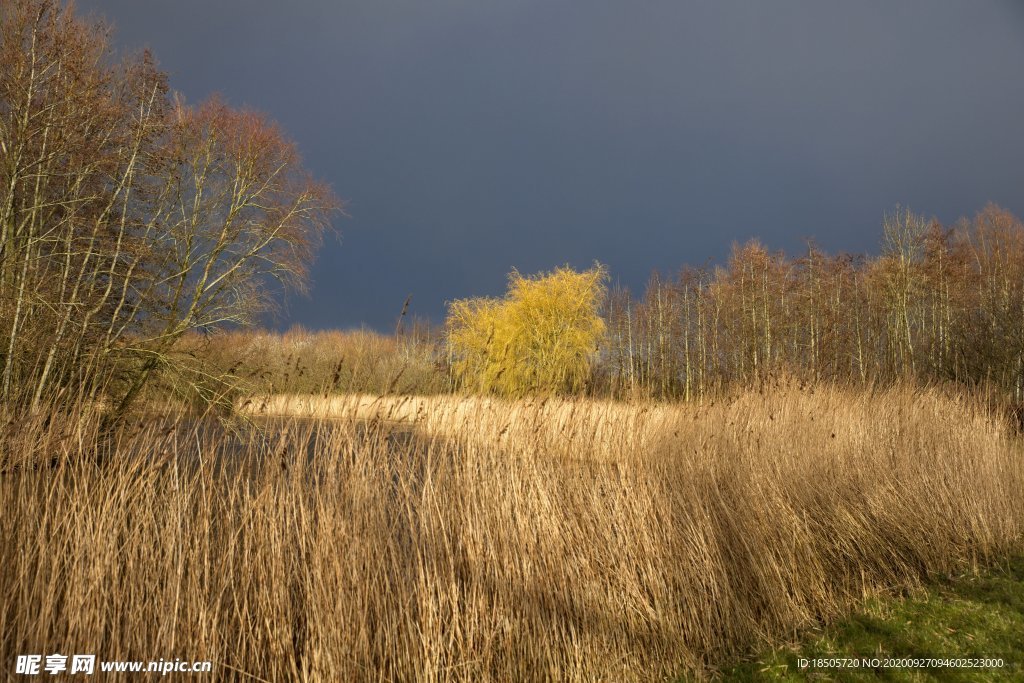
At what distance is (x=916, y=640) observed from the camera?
446 centimetres

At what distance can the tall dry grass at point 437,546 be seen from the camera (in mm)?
3164

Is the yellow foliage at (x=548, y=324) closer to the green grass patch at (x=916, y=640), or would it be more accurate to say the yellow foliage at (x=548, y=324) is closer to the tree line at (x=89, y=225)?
the tree line at (x=89, y=225)

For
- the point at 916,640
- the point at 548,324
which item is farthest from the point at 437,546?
the point at 548,324

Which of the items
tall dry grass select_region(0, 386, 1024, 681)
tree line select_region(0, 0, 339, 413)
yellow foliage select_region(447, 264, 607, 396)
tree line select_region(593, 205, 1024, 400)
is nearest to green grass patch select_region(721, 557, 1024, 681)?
tall dry grass select_region(0, 386, 1024, 681)

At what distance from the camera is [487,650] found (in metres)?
3.77

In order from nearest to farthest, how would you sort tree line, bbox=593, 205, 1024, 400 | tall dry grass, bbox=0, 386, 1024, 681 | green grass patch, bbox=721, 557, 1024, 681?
1. tall dry grass, bbox=0, 386, 1024, 681
2. green grass patch, bbox=721, 557, 1024, 681
3. tree line, bbox=593, 205, 1024, 400

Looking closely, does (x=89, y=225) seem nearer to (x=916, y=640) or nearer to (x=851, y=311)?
(x=916, y=640)

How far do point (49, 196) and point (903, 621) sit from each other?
11.8 meters

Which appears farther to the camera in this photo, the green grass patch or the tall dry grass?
the green grass patch

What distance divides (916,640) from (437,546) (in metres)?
3.65

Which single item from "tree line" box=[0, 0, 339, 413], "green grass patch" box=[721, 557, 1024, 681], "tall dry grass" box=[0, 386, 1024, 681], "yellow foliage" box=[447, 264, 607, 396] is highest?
"yellow foliage" box=[447, 264, 607, 396]

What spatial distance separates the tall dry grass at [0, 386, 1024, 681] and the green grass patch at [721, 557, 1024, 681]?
0.28 meters

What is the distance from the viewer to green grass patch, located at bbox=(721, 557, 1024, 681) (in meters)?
4.00

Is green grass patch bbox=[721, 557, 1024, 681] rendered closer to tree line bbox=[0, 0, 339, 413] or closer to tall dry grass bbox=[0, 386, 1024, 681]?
tall dry grass bbox=[0, 386, 1024, 681]
